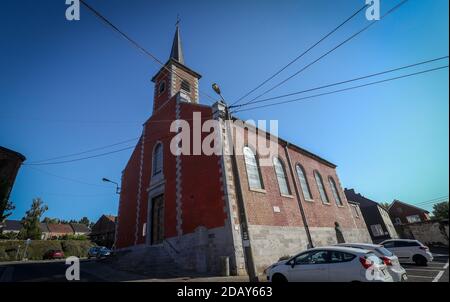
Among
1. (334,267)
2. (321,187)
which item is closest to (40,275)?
(334,267)

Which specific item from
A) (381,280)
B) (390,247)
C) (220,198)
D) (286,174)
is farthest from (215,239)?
(390,247)

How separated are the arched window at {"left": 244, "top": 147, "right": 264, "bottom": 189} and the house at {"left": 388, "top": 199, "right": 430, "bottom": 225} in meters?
39.6

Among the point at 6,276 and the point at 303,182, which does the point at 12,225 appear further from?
the point at 303,182

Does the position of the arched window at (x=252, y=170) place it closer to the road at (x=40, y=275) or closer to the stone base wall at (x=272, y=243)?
the stone base wall at (x=272, y=243)

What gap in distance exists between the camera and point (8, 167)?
1428 cm

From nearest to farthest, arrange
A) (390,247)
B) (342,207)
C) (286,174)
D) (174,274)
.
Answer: (174,274) → (390,247) → (286,174) → (342,207)

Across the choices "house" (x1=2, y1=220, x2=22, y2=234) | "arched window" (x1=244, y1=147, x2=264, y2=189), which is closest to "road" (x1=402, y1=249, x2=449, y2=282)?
"arched window" (x1=244, y1=147, x2=264, y2=189)

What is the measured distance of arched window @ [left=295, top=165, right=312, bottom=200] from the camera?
18.6 m

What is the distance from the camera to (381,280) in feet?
19.8

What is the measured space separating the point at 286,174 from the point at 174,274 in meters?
10.6

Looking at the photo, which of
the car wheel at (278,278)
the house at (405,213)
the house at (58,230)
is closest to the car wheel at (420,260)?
the car wheel at (278,278)

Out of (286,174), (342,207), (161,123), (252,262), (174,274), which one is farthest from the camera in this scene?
(342,207)

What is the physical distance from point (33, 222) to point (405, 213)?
65.8 m

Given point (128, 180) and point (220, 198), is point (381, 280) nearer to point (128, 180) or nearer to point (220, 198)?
point (220, 198)
